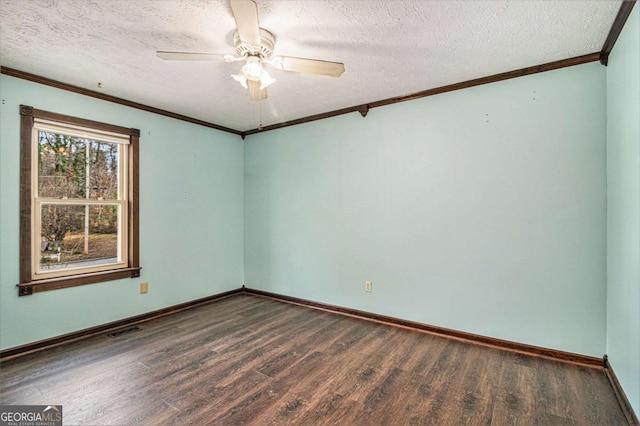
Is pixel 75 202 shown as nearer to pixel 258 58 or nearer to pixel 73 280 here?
pixel 73 280

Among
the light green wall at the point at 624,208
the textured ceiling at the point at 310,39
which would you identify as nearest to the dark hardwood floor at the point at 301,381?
the light green wall at the point at 624,208

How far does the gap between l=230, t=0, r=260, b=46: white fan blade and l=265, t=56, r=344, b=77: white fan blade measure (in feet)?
0.73

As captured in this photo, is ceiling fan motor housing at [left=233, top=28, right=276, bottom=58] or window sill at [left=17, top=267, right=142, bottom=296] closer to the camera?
ceiling fan motor housing at [left=233, top=28, right=276, bottom=58]

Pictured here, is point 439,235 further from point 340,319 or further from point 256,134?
point 256,134

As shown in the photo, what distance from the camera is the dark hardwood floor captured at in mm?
1846

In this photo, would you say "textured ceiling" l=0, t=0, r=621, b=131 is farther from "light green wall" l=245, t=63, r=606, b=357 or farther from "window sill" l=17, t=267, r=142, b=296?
"window sill" l=17, t=267, r=142, b=296

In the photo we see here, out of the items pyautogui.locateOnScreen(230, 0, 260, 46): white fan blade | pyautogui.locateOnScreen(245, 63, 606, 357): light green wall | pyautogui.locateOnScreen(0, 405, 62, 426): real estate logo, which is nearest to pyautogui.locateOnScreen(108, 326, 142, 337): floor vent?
pyautogui.locateOnScreen(0, 405, 62, 426): real estate logo

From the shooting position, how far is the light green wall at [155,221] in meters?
2.60

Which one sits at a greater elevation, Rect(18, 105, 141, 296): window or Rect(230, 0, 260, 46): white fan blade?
Rect(230, 0, 260, 46): white fan blade

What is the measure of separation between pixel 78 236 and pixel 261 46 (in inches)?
107

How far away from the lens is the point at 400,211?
3.28m

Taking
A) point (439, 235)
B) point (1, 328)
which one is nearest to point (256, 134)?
point (439, 235)

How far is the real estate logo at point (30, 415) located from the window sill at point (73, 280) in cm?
109

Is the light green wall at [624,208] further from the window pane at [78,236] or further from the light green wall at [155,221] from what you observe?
the window pane at [78,236]
